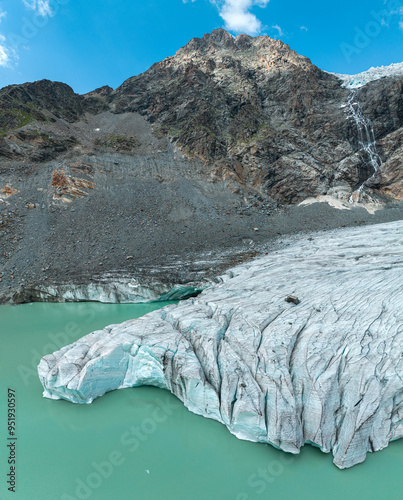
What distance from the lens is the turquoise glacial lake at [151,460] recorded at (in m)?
6.29

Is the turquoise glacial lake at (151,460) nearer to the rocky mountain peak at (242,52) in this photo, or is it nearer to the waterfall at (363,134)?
the waterfall at (363,134)

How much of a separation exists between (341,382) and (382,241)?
11.3 m

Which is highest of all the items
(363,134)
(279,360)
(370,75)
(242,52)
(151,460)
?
(242,52)

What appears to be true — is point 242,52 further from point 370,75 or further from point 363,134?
point 363,134

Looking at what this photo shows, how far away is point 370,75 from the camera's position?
50.6 m

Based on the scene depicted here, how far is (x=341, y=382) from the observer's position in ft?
24.8

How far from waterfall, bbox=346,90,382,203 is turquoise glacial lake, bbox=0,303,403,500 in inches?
1382

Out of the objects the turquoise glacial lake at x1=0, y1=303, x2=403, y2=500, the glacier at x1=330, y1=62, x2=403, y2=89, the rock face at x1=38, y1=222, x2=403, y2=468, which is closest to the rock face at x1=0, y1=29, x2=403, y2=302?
the glacier at x1=330, y1=62, x2=403, y2=89

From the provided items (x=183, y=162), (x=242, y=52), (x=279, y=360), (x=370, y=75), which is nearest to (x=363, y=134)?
(x=370, y=75)

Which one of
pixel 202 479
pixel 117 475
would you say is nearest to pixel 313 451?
pixel 202 479

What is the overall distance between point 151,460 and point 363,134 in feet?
165

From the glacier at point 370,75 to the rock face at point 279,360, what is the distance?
54771 millimetres

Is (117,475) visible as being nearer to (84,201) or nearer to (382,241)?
(382,241)

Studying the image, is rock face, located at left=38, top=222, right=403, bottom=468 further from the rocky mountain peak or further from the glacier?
the rocky mountain peak
